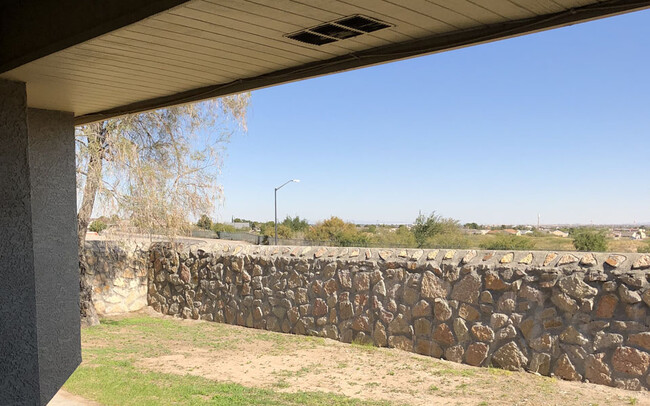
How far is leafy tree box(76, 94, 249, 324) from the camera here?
9094 mm

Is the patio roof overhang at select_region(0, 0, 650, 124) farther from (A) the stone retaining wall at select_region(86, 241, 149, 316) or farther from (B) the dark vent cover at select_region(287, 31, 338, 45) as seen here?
(A) the stone retaining wall at select_region(86, 241, 149, 316)

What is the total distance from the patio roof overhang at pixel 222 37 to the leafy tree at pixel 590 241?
13.3 m

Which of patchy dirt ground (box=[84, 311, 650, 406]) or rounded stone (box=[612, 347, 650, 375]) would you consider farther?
patchy dirt ground (box=[84, 311, 650, 406])

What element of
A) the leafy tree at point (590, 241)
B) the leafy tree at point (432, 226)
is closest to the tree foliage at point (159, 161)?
the leafy tree at point (432, 226)

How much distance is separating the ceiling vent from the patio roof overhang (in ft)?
0.04

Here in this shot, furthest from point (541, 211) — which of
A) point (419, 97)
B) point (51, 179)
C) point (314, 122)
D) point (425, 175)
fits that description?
point (51, 179)

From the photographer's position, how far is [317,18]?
213 cm

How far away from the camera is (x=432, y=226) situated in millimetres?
17375

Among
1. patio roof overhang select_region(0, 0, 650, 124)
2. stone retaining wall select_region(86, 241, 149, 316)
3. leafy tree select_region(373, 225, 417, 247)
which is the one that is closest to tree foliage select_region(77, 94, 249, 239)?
stone retaining wall select_region(86, 241, 149, 316)

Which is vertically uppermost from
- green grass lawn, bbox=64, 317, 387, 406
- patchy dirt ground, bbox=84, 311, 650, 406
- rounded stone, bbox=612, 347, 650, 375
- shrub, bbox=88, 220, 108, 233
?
shrub, bbox=88, 220, 108, 233

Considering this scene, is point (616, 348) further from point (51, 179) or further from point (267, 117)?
point (267, 117)

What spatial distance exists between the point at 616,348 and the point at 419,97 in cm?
5217

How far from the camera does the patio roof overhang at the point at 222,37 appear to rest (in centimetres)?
200

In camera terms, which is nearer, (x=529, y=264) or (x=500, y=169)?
(x=529, y=264)
